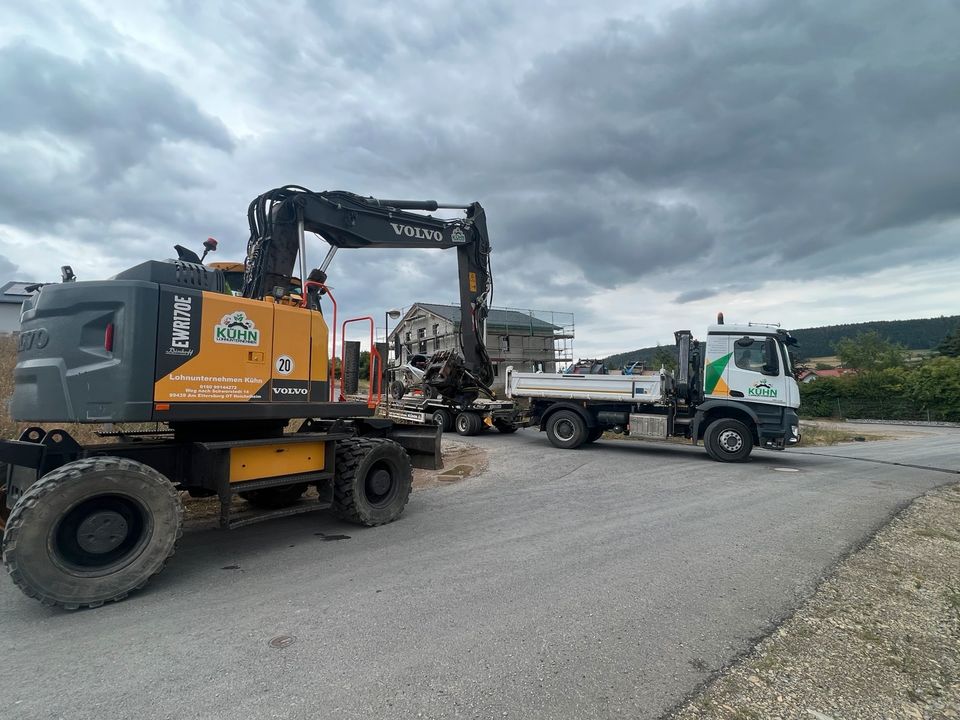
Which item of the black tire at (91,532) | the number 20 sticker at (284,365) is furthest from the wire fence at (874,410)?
the black tire at (91,532)

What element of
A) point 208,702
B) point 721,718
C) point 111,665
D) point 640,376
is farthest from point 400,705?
point 640,376

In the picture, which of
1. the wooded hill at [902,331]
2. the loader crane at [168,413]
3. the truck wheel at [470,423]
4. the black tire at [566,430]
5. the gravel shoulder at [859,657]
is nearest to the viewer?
the gravel shoulder at [859,657]

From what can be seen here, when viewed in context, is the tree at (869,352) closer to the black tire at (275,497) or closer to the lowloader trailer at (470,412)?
the lowloader trailer at (470,412)

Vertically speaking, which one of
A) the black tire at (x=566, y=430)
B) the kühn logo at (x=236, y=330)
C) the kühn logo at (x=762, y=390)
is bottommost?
the black tire at (x=566, y=430)

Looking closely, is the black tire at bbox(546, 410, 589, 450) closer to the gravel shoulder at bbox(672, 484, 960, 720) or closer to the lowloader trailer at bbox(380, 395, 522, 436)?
the lowloader trailer at bbox(380, 395, 522, 436)

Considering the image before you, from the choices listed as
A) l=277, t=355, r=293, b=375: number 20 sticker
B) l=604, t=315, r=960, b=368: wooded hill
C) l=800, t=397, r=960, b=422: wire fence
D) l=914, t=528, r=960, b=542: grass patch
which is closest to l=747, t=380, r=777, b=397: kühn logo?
l=914, t=528, r=960, b=542: grass patch

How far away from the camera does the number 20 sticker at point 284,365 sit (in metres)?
5.39

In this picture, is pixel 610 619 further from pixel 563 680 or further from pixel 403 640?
pixel 403 640

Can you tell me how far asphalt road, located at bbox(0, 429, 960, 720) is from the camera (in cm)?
288

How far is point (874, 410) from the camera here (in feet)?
116

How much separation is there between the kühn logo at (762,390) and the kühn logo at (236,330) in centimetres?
1111

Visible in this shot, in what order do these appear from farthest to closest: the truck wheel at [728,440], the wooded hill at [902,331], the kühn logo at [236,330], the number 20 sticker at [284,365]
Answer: the wooded hill at [902,331]
the truck wheel at [728,440]
the number 20 sticker at [284,365]
the kühn logo at [236,330]

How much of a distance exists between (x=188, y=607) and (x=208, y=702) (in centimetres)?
148

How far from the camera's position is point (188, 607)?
406cm
